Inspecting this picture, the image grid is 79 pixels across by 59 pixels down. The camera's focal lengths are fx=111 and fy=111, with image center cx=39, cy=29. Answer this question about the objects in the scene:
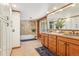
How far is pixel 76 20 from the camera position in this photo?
9.18ft

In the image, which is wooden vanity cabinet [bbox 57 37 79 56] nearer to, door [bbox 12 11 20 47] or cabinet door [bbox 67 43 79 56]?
cabinet door [bbox 67 43 79 56]

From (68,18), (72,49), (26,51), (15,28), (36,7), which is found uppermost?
(36,7)

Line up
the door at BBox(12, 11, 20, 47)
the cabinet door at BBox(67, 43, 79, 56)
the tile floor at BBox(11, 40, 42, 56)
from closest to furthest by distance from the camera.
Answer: the cabinet door at BBox(67, 43, 79, 56), the tile floor at BBox(11, 40, 42, 56), the door at BBox(12, 11, 20, 47)

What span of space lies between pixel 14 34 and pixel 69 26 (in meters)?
2.48

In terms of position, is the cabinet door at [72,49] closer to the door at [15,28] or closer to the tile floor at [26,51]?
the tile floor at [26,51]

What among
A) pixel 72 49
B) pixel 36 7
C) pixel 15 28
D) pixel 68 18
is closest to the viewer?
pixel 72 49

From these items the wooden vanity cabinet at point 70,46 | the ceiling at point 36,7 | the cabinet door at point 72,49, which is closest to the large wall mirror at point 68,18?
the ceiling at point 36,7

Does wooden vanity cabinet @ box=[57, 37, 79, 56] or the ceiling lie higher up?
the ceiling

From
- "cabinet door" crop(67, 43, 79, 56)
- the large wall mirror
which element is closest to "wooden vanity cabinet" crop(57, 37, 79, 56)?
"cabinet door" crop(67, 43, 79, 56)

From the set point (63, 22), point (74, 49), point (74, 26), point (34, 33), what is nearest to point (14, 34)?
point (63, 22)

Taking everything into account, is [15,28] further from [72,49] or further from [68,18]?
[72,49]

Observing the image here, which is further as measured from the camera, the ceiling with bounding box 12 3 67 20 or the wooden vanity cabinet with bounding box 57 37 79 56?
the ceiling with bounding box 12 3 67 20

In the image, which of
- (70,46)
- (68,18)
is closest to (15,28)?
(68,18)

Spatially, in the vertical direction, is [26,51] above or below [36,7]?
below
